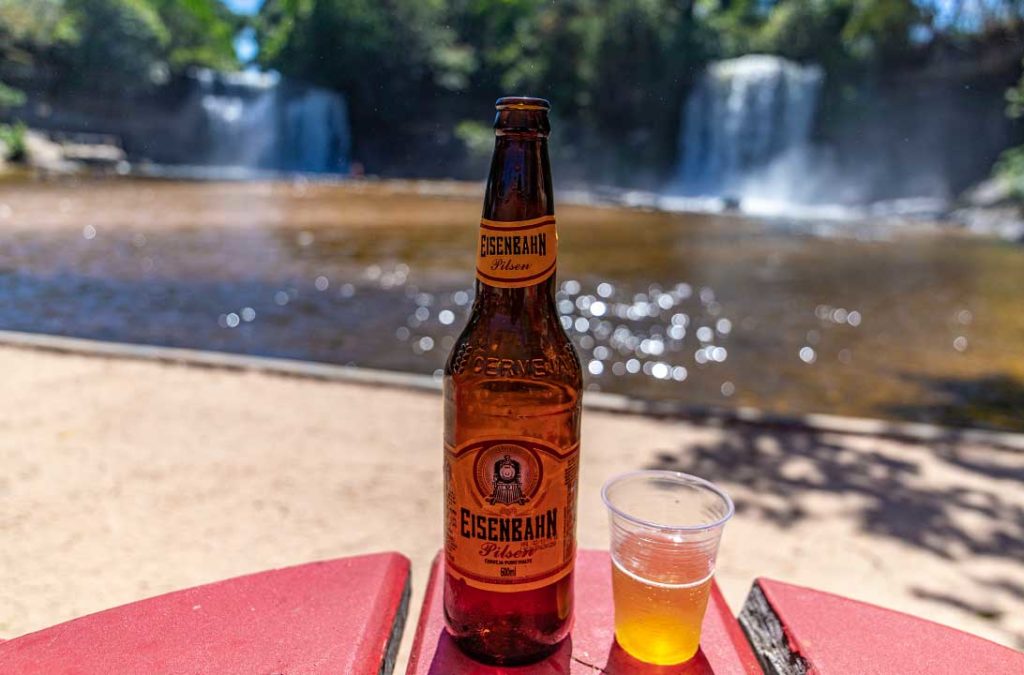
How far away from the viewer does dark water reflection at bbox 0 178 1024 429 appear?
24.7 feet

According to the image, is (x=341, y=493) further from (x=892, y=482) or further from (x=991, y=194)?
(x=991, y=194)

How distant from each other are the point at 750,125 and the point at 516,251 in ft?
109

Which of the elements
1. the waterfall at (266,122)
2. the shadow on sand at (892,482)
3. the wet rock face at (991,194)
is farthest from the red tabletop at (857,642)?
the waterfall at (266,122)

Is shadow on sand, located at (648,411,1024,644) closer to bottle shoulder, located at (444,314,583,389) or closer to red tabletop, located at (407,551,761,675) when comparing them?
red tabletop, located at (407,551,761,675)

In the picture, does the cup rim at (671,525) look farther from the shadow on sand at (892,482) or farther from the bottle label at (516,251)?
the shadow on sand at (892,482)

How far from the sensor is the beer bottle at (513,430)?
1.36m

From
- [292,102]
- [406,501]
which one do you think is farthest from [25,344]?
[292,102]

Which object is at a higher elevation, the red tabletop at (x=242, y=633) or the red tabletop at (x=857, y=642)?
the red tabletop at (x=242, y=633)

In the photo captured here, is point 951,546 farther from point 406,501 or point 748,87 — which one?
point 748,87

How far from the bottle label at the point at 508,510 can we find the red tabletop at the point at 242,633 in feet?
0.87

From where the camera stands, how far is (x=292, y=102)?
37688mm

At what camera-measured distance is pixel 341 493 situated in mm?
4109

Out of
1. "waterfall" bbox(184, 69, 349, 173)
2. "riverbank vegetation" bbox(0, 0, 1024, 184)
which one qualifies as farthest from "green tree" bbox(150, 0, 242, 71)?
"waterfall" bbox(184, 69, 349, 173)

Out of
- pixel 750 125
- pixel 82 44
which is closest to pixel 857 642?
pixel 750 125
